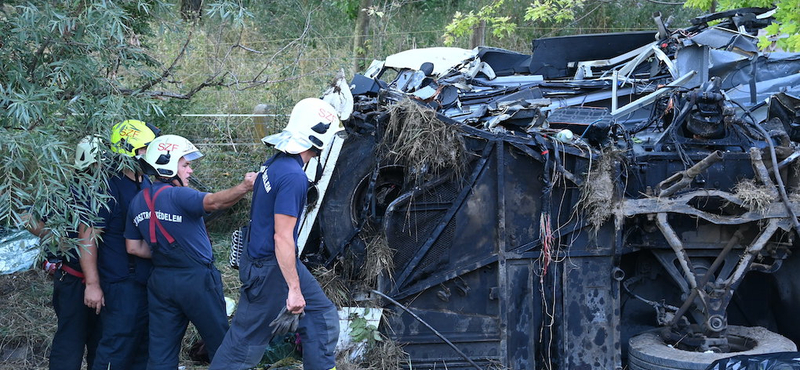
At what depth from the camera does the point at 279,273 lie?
4.37m

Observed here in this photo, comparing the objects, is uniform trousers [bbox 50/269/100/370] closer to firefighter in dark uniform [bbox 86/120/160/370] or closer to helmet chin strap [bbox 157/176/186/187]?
firefighter in dark uniform [bbox 86/120/160/370]

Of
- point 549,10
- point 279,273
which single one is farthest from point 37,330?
point 549,10

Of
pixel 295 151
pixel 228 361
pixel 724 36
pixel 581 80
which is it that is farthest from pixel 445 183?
pixel 724 36

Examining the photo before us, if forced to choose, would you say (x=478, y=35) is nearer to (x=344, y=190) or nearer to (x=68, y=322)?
(x=344, y=190)

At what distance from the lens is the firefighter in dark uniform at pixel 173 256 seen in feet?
15.3

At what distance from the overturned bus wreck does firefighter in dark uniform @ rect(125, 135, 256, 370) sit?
1.18 meters

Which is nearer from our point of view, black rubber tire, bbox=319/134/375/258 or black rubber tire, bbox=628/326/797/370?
black rubber tire, bbox=628/326/797/370

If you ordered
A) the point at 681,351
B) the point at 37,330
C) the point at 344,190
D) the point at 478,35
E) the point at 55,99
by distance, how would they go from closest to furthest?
the point at 55,99, the point at 681,351, the point at 344,190, the point at 37,330, the point at 478,35

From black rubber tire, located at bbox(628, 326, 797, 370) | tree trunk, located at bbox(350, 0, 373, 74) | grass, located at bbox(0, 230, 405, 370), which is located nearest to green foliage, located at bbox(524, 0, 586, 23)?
tree trunk, located at bbox(350, 0, 373, 74)

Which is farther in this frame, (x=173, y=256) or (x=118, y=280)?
(x=118, y=280)

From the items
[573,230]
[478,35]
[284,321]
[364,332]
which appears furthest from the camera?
[478,35]

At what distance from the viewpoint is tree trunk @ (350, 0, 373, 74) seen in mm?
12445

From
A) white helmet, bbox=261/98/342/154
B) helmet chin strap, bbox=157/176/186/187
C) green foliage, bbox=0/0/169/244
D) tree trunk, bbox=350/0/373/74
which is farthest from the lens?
tree trunk, bbox=350/0/373/74

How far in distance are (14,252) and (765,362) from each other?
214 inches
